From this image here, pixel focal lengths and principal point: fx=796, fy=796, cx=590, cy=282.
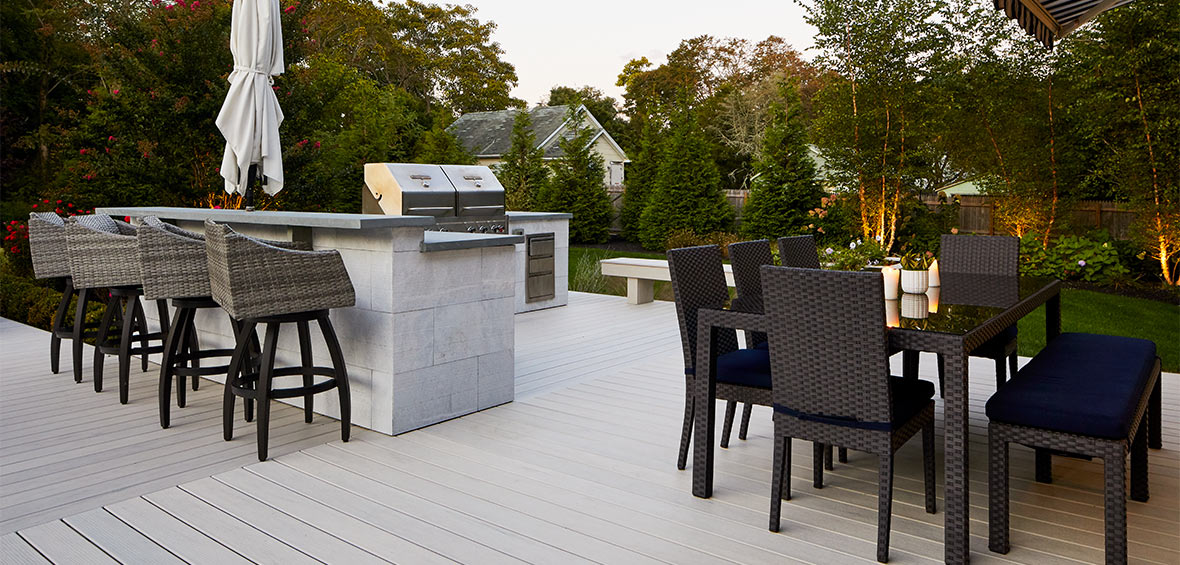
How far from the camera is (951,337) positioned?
7.84 ft

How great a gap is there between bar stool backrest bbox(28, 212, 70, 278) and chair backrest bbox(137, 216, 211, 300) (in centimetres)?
144

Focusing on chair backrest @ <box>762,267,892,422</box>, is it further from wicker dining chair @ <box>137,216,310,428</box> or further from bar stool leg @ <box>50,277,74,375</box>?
bar stool leg @ <box>50,277,74,375</box>

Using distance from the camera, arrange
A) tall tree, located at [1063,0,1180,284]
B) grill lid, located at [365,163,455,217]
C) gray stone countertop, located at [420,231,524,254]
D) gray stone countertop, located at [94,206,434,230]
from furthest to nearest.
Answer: tall tree, located at [1063,0,1180,284] < grill lid, located at [365,163,455,217] < gray stone countertop, located at [420,231,524,254] < gray stone countertop, located at [94,206,434,230]

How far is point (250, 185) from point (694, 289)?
3228 mm

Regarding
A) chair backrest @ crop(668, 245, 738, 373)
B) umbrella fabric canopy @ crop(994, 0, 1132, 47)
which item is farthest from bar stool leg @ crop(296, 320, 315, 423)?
umbrella fabric canopy @ crop(994, 0, 1132, 47)

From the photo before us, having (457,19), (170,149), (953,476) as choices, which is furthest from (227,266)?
(457,19)

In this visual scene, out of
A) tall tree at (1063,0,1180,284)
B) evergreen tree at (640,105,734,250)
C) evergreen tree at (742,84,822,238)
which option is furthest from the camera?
evergreen tree at (640,105,734,250)

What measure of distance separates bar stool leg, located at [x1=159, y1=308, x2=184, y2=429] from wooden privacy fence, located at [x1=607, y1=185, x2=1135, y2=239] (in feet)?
33.4

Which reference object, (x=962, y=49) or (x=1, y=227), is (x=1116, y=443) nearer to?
(x=962, y=49)

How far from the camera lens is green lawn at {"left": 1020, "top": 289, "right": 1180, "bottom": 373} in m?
6.84

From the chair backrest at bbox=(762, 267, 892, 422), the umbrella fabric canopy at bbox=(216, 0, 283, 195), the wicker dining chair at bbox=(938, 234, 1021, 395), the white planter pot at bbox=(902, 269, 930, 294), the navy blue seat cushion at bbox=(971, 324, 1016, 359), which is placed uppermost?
the umbrella fabric canopy at bbox=(216, 0, 283, 195)

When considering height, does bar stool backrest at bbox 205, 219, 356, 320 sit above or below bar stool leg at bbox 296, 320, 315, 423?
above

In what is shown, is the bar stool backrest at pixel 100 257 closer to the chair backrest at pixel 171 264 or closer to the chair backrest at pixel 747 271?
the chair backrest at pixel 171 264

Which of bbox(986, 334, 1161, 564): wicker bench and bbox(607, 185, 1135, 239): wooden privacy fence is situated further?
bbox(607, 185, 1135, 239): wooden privacy fence
